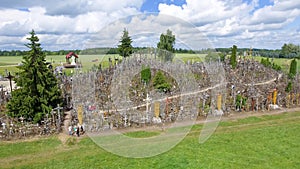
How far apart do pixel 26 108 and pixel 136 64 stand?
18.4 ft

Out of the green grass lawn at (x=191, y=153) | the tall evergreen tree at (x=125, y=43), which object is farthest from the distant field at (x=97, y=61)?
the green grass lawn at (x=191, y=153)

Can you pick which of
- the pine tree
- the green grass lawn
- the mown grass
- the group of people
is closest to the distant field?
the pine tree

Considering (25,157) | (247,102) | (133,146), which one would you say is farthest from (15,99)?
(247,102)

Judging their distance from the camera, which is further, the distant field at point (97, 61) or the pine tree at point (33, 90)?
the pine tree at point (33, 90)

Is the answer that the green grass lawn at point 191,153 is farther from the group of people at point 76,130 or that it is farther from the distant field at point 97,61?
the distant field at point 97,61

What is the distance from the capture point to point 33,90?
11.1 meters

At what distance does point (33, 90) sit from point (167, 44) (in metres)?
6.59

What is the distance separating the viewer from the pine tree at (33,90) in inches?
424

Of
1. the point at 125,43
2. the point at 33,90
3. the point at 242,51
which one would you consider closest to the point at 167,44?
the point at 125,43

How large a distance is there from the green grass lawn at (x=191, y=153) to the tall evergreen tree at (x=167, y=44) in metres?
3.09

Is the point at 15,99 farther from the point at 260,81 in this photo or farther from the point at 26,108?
the point at 260,81

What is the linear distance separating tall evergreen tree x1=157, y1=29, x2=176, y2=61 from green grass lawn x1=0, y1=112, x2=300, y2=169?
309cm

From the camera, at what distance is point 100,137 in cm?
980

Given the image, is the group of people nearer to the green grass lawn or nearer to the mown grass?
the green grass lawn
